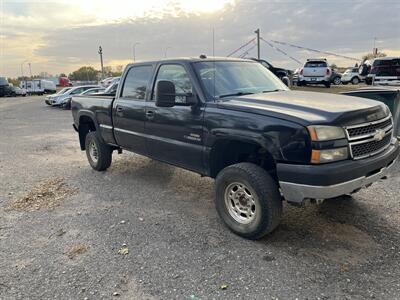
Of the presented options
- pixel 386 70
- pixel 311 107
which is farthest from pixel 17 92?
pixel 311 107

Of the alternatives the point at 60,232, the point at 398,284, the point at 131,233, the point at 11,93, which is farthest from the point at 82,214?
the point at 11,93

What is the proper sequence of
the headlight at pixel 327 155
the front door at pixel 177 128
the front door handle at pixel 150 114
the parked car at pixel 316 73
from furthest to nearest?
the parked car at pixel 316 73, the front door handle at pixel 150 114, the front door at pixel 177 128, the headlight at pixel 327 155

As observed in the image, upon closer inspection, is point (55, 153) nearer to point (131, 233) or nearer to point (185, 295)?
point (131, 233)

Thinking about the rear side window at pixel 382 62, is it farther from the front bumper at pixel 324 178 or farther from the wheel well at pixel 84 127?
the front bumper at pixel 324 178

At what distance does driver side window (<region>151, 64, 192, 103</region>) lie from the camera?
4.40m

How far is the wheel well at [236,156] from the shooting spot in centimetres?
400

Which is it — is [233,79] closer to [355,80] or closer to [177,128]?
[177,128]

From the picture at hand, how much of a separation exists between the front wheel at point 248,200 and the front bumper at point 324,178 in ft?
0.67

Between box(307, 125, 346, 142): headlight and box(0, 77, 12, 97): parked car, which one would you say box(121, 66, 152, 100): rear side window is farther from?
box(0, 77, 12, 97): parked car

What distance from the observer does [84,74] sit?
92750mm

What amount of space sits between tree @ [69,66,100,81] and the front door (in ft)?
290

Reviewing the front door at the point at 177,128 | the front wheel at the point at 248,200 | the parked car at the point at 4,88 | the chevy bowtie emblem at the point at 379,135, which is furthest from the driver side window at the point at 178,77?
the parked car at the point at 4,88

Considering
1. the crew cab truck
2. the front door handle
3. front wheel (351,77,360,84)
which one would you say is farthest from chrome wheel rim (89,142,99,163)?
front wheel (351,77,360,84)

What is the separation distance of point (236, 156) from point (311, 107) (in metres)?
1.08
